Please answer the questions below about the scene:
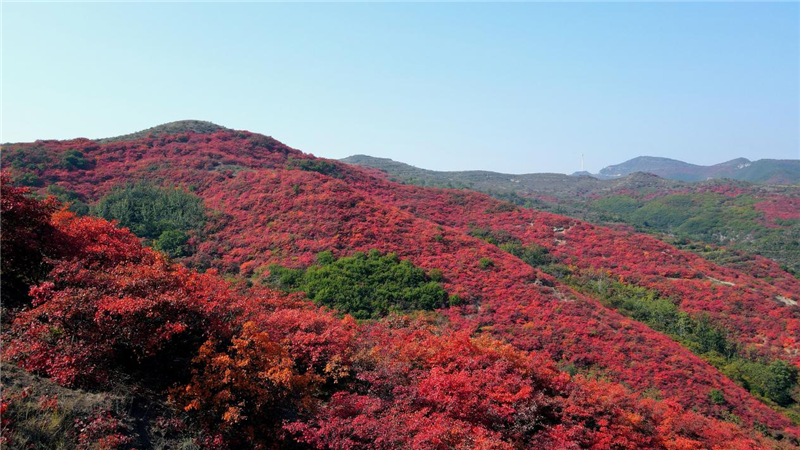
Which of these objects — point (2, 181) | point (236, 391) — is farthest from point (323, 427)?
point (2, 181)

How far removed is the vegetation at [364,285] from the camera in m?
24.0

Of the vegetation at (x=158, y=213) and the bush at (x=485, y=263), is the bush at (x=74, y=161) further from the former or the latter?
the bush at (x=485, y=263)

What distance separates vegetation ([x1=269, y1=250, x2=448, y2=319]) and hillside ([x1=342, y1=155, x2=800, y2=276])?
47.8 m

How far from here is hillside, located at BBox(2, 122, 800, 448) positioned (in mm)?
9586

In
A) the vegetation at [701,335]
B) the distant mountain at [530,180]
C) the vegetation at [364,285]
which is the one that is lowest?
the vegetation at [701,335]

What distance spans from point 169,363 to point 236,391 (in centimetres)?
215

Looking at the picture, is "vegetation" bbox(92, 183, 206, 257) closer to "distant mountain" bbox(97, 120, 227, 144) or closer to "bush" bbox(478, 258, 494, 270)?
"bush" bbox(478, 258, 494, 270)

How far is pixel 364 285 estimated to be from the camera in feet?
83.7

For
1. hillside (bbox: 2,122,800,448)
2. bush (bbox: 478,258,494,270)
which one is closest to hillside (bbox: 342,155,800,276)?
Result: hillside (bbox: 2,122,800,448)

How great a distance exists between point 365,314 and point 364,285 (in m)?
2.56

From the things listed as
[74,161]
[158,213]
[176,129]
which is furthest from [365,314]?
[176,129]

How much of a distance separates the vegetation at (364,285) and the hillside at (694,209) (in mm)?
47811

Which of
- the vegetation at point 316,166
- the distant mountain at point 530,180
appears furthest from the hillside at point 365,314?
the distant mountain at point 530,180

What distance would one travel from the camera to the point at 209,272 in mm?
15773
